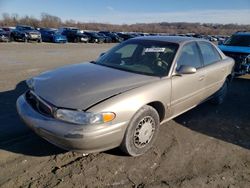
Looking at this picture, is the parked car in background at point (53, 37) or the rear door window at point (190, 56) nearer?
the rear door window at point (190, 56)

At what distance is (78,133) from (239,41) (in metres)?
8.80

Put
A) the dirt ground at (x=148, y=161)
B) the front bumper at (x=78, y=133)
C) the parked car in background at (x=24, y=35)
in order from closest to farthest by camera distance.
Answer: the front bumper at (x=78, y=133)
the dirt ground at (x=148, y=161)
the parked car in background at (x=24, y=35)

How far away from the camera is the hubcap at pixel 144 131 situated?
11.6ft

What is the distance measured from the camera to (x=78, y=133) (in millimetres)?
2918

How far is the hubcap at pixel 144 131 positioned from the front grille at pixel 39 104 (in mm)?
1161

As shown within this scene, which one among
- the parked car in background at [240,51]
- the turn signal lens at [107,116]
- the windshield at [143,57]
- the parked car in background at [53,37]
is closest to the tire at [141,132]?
the turn signal lens at [107,116]

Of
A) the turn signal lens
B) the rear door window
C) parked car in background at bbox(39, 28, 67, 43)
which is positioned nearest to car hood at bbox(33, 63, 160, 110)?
the turn signal lens

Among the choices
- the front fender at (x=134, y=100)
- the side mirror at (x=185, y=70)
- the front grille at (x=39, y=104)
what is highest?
the side mirror at (x=185, y=70)

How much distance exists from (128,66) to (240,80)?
6.04m

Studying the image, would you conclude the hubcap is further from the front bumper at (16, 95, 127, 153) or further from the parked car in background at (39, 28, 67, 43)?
the parked car in background at (39, 28, 67, 43)

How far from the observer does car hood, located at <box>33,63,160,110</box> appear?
10.3ft

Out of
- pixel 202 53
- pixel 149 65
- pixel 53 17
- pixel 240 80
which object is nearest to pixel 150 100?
pixel 149 65

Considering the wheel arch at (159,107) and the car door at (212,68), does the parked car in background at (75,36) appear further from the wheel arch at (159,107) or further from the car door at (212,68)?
the wheel arch at (159,107)

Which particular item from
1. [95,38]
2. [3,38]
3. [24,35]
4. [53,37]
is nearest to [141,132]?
[3,38]
